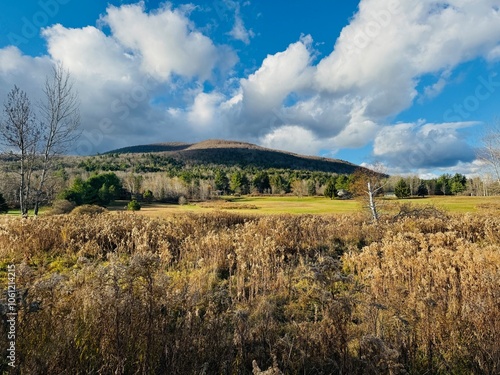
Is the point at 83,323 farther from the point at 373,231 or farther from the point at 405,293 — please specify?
the point at 373,231

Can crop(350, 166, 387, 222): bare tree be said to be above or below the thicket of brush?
above

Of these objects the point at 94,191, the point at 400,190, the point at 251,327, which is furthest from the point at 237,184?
the point at 251,327

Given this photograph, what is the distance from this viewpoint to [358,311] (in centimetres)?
471

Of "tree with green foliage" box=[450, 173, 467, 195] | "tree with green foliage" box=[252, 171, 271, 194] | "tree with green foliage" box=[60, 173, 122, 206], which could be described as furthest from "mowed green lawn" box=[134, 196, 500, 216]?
"tree with green foliage" box=[252, 171, 271, 194]

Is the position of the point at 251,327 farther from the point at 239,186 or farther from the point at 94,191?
the point at 239,186

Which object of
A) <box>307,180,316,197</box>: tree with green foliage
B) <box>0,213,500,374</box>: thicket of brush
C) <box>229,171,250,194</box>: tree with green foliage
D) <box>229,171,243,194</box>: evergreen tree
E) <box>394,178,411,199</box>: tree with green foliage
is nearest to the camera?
<box>0,213,500,374</box>: thicket of brush

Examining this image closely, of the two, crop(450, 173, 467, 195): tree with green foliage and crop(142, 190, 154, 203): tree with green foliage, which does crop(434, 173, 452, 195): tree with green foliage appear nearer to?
crop(450, 173, 467, 195): tree with green foliage

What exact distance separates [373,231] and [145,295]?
10.6m

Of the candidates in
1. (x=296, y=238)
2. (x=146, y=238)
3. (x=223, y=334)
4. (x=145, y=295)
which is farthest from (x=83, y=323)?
(x=296, y=238)

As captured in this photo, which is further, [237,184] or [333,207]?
[237,184]

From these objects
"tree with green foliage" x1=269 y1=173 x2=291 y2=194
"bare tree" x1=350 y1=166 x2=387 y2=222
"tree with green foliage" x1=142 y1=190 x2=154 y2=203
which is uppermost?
"tree with green foliage" x1=269 y1=173 x2=291 y2=194

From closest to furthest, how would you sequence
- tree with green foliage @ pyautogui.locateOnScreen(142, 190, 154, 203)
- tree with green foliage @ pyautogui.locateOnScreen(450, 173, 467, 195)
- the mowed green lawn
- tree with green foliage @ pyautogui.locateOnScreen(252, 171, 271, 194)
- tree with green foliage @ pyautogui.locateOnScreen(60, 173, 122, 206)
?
1. the mowed green lawn
2. tree with green foliage @ pyautogui.locateOnScreen(60, 173, 122, 206)
3. tree with green foliage @ pyautogui.locateOnScreen(142, 190, 154, 203)
4. tree with green foliage @ pyautogui.locateOnScreen(450, 173, 467, 195)
5. tree with green foliage @ pyautogui.locateOnScreen(252, 171, 271, 194)

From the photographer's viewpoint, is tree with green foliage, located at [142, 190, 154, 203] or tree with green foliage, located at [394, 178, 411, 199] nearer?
tree with green foliage, located at [394, 178, 411, 199]

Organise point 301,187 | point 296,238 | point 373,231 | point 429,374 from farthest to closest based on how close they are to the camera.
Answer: point 301,187 < point 373,231 < point 296,238 < point 429,374
